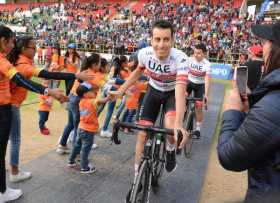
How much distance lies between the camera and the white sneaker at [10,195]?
13.9ft

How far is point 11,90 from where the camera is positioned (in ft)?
14.5

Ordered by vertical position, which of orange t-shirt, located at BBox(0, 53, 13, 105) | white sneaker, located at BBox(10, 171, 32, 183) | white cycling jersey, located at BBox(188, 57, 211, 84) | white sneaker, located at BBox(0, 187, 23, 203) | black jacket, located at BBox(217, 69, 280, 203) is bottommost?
white sneaker, located at BBox(10, 171, 32, 183)

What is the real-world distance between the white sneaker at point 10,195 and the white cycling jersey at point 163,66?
7.14 ft

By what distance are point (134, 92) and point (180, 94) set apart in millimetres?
4247

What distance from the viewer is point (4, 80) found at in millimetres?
3982

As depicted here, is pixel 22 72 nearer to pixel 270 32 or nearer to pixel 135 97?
pixel 270 32

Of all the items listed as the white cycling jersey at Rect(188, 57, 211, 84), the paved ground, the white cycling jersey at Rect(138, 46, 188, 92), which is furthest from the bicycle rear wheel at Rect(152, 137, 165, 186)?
the white cycling jersey at Rect(188, 57, 211, 84)

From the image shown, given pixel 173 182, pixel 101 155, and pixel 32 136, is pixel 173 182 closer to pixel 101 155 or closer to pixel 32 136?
pixel 101 155

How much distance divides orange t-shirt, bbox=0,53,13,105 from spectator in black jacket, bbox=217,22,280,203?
8.79 ft

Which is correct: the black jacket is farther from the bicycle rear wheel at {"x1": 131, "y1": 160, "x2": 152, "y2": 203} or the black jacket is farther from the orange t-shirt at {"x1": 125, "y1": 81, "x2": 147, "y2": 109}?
the orange t-shirt at {"x1": 125, "y1": 81, "x2": 147, "y2": 109}

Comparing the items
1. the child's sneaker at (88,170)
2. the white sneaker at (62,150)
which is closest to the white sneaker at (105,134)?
the white sneaker at (62,150)

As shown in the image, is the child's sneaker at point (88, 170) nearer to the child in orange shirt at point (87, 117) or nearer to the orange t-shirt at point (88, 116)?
the child in orange shirt at point (87, 117)

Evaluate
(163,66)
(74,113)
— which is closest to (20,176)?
(74,113)

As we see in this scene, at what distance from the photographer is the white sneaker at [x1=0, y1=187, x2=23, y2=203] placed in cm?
425
